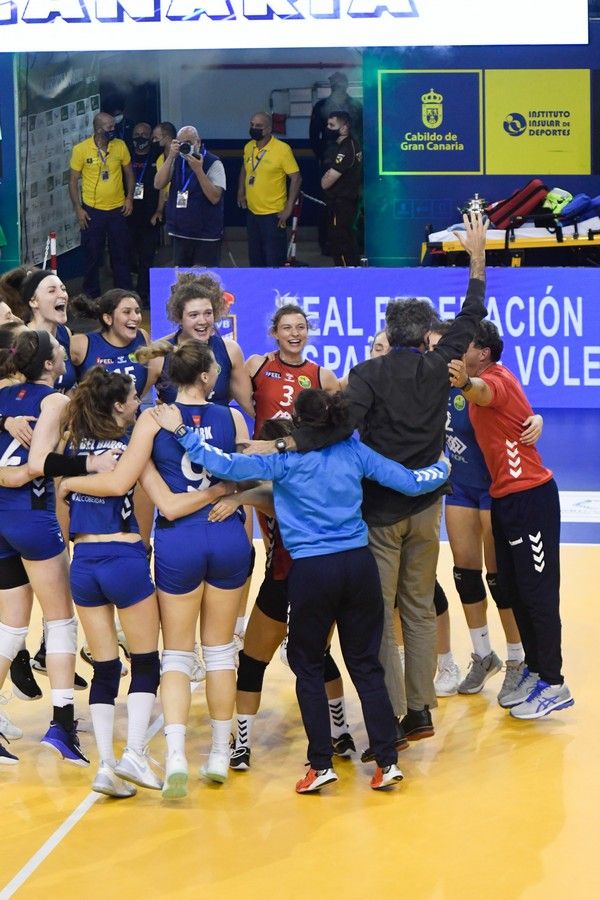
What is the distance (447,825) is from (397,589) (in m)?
1.09

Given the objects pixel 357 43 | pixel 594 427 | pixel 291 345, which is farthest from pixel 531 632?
pixel 357 43

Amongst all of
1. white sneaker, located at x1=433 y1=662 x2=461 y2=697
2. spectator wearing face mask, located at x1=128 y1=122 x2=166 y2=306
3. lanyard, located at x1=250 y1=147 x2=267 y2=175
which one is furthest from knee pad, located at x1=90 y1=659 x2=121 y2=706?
spectator wearing face mask, located at x1=128 y1=122 x2=166 y2=306

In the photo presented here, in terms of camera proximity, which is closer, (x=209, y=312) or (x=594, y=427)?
(x=209, y=312)

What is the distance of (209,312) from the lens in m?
6.64

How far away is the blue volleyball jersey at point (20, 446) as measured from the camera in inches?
226

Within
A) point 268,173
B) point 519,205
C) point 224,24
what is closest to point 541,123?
point 519,205

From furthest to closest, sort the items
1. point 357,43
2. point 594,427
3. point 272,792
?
point 357,43 < point 594,427 < point 272,792

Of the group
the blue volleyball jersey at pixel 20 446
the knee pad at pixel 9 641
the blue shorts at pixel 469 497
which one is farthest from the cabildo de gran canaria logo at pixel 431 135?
the knee pad at pixel 9 641

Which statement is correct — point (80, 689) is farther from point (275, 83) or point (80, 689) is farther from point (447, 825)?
point (275, 83)

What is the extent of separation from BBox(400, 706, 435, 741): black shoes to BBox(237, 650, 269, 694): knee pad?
25.3 inches

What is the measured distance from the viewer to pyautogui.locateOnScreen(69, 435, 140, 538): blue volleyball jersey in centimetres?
538

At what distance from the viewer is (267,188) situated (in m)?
16.6

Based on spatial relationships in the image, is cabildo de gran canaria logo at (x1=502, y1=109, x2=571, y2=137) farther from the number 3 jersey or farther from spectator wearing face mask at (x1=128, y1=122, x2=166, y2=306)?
the number 3 jersey

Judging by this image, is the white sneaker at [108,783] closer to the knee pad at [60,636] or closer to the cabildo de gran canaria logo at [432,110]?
the knee pad at [60,636]
